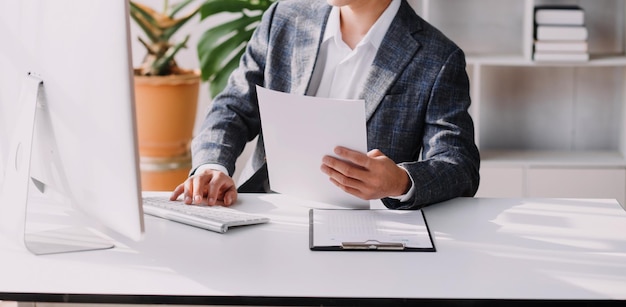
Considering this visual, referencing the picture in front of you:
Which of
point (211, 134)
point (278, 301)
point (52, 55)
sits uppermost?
point (52, 55)

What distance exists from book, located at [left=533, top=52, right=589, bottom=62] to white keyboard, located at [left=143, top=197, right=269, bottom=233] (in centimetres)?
186

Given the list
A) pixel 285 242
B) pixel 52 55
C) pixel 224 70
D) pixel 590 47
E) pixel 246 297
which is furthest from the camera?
pixel 590 47

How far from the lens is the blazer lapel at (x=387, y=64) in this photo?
Result: 2082 mm

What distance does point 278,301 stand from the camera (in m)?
1.32

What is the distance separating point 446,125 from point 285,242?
60cm

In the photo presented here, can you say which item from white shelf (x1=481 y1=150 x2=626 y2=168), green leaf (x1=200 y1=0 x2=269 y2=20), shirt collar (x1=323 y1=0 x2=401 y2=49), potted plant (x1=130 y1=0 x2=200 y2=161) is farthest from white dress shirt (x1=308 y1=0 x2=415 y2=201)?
white shelf (x1=481 y1=150 x2=626 y2=168)

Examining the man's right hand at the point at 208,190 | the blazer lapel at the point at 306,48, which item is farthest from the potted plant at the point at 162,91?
the man's right hand at the point at 208,190

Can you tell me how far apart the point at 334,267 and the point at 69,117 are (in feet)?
1.56

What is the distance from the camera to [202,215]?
1.70 meters

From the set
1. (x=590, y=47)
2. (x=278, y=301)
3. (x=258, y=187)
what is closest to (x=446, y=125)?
(x=258, y=187)

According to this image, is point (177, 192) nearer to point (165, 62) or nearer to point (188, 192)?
point (188, 192)

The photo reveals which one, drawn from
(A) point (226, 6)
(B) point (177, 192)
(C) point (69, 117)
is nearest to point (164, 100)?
(A) point (226, 6)

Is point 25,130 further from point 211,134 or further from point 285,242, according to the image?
point 211,134

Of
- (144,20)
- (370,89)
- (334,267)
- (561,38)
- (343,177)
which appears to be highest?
(144,20)
